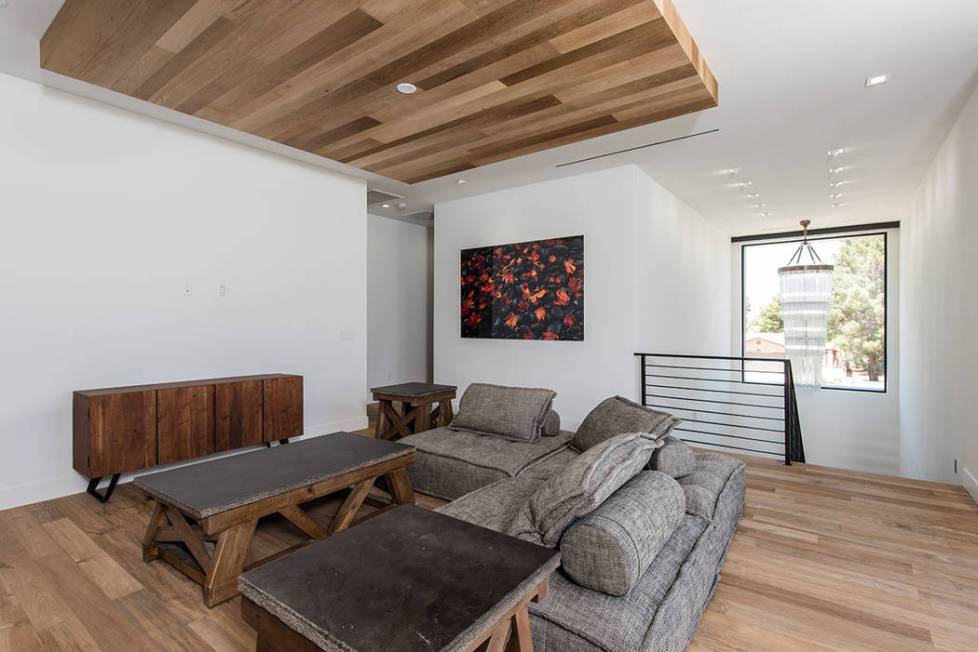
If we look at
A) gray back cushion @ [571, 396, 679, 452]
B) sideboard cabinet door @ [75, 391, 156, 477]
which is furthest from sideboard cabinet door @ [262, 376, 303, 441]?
gray back cushion @ [571, 396, 679, 452]

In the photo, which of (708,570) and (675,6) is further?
(675,6)

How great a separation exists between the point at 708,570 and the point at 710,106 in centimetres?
286

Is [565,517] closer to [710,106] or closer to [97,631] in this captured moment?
[97,631]

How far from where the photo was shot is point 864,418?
7.34m

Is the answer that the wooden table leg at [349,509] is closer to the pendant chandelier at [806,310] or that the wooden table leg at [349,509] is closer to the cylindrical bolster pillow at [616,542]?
the cylindrical bolster pillow at [616,542]

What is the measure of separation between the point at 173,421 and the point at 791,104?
195 inches

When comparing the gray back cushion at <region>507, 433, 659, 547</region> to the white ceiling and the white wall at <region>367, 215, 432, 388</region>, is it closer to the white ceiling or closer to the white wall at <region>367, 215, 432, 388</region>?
the white ceiling

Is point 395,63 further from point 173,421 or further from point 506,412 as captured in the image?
point 173,421

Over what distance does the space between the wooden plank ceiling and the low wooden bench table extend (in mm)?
2239

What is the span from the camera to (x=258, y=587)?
4.08ft

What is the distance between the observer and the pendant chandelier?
22.6ft

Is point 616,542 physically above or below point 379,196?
below

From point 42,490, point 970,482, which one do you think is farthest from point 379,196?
point 970,482

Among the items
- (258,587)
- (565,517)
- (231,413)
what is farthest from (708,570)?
(231,413)
